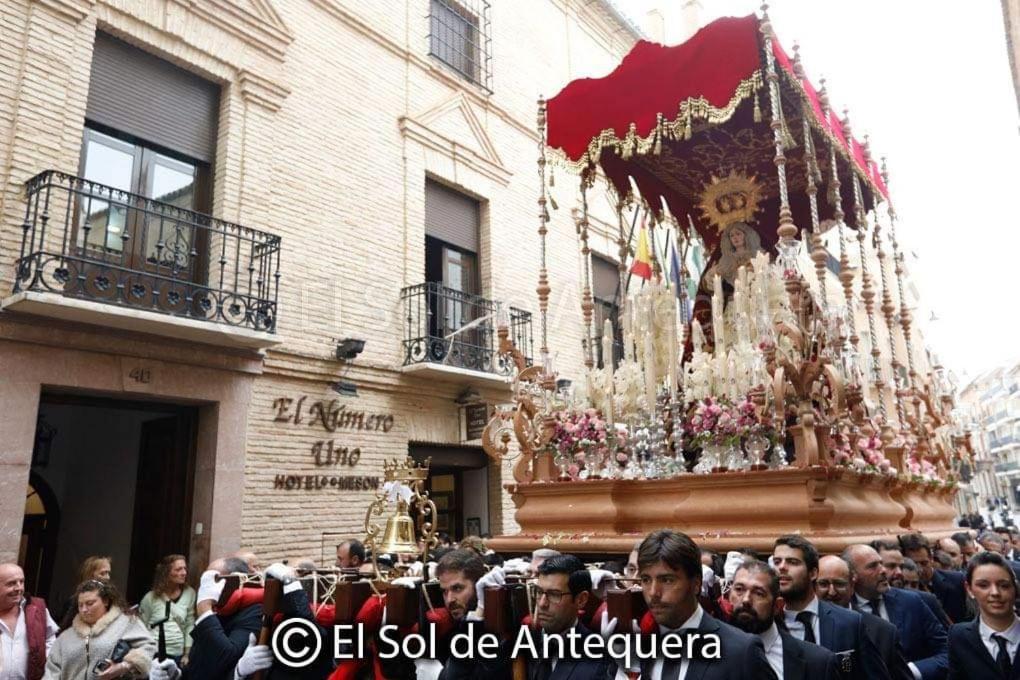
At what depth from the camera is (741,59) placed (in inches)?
228

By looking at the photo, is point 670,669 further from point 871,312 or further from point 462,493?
point 462,493

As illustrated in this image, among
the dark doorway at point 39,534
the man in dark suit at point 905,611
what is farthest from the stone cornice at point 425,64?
the man in dark suit at point 905,611

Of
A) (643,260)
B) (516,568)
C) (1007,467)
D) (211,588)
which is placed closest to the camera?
(516,568)

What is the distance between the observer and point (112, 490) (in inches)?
348

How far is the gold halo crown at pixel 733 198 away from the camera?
7.55 metres

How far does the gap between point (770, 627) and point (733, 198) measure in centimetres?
576

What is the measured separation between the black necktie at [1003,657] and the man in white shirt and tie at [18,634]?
430cm

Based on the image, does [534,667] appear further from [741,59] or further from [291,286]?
[291,286]

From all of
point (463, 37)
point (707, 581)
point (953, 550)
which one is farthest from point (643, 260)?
point (707, 581)

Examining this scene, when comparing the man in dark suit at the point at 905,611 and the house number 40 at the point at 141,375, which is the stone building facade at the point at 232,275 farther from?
the man in dark suit at the point at 905,611

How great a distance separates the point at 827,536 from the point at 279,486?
5.63m

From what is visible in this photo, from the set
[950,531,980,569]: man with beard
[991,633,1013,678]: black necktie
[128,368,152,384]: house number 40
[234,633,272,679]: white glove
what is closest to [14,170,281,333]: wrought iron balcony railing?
[128,368,152,384]: house number 40

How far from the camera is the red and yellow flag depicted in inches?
374

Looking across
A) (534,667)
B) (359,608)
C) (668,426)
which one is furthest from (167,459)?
(534,667)
